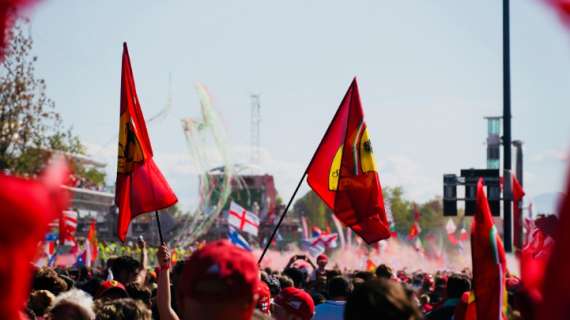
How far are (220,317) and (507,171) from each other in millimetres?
20423

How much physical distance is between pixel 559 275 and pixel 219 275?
144cm

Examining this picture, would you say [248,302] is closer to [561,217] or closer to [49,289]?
[561,217]

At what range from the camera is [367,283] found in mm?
3512

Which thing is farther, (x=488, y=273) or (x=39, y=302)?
(x=39, y=302)

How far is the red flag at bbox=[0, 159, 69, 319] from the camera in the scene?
6.61ft

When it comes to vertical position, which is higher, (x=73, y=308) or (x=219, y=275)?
(x=219, y=275)

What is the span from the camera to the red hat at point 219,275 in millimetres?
3309

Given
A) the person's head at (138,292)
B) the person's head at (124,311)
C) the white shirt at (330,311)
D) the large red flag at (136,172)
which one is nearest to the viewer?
the person's head at (124,311)

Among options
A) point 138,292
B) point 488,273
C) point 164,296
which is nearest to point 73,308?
point 164,296

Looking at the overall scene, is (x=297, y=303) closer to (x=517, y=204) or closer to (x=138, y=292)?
(x=138, y=292)

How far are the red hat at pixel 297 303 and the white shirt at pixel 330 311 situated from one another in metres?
0.82

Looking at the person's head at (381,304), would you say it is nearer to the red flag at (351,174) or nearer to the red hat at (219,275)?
the red hat at (219,275)

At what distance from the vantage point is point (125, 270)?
8.96 meters

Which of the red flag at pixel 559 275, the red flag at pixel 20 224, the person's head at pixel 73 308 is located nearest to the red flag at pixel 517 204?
the person's head at pixel 73 308
